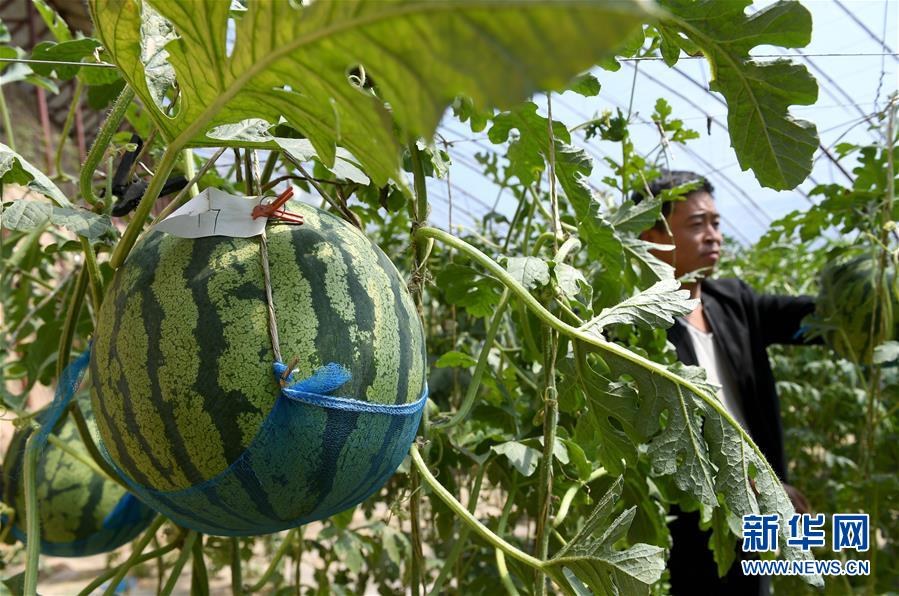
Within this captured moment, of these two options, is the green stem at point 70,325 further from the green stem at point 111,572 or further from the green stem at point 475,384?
the green stem at point 475,384

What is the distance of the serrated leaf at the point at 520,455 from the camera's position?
124 centimetres

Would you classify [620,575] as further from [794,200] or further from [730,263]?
[794,200]

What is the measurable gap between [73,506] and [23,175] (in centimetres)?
99

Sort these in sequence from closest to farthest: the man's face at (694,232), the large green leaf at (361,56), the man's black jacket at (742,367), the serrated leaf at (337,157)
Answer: the large green leaf at (361,56), the serrated leaf at (337,157), the man's black jacket at (742,367), the man's face at (694,232)

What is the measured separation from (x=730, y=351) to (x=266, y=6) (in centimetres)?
249

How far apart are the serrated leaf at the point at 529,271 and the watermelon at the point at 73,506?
1.10 m

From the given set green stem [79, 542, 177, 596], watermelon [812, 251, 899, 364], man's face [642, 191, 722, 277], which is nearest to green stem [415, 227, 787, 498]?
green stem [79, 542, 177, 596]

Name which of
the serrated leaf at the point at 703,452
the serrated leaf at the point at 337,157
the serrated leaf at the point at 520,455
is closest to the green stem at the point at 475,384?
the serrated leaf at the point at 520,455

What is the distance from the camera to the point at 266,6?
0.55 m

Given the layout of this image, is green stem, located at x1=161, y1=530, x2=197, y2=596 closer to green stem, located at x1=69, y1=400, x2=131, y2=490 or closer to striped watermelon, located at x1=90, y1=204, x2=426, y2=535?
green stem, located at x1=69, y1=400, x2=131, y2=490

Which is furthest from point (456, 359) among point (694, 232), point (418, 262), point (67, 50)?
point (694, 232)

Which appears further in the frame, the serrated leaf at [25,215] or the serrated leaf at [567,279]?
the serrated leaf at [567,279]

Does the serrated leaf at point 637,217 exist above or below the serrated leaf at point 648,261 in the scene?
above

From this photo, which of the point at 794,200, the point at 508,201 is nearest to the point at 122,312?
the point at 794,200
